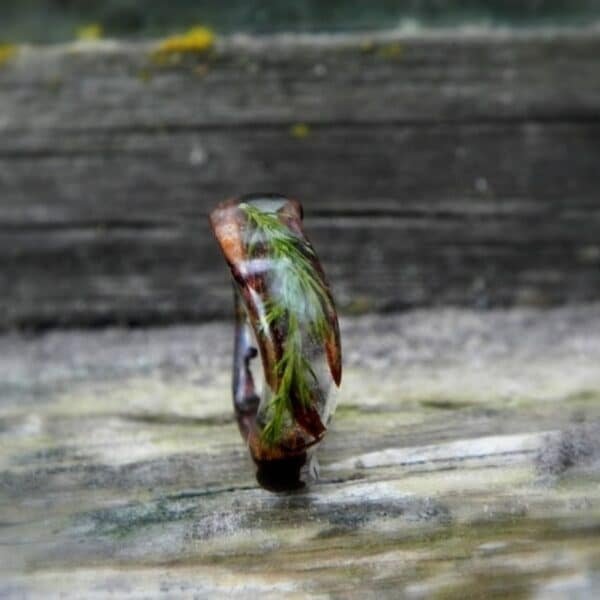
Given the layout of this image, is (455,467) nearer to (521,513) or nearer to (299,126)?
(521,513)

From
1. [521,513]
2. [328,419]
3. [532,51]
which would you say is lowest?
[521,513]

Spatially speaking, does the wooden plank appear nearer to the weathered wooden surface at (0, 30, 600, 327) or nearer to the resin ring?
the weathered wooden surface at (0, 30, 600, 327)

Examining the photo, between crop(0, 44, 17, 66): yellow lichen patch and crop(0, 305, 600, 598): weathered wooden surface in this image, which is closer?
crop(0, 305, 600, 598): weathered wooden surface

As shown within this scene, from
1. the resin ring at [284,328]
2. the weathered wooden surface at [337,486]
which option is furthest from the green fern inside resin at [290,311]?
the weathered wooden surface at [337,486]

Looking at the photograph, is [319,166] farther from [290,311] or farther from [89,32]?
[290,311]

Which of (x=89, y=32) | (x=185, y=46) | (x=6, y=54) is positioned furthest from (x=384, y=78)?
(x=6, y=54)

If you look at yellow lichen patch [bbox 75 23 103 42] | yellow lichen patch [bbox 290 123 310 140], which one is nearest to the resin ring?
yellow lichen patch [bbox 290 123 310 140]

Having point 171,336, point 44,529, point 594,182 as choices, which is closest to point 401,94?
point 594,182

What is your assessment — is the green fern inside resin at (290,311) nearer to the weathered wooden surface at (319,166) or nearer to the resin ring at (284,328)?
the resin ring at (284,328)
